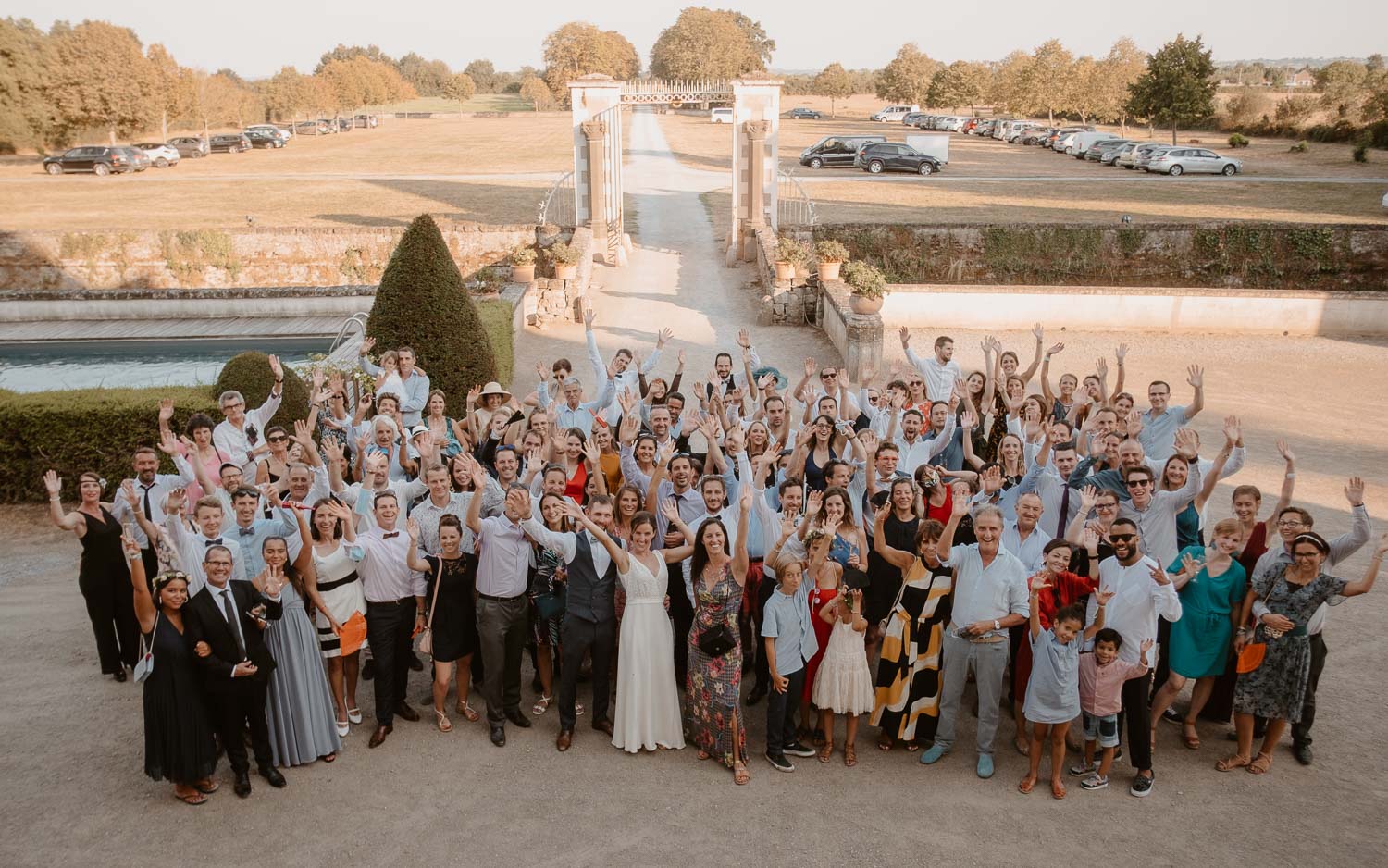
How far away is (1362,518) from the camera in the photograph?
6.00 m

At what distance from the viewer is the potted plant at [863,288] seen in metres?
16.6

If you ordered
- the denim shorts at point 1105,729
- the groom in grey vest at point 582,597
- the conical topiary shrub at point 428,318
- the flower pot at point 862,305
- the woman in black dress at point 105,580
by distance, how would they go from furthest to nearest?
the flower pot at point 862,305 → the conical topiary shrub at point 428,318 → the woman in black dress at point 105,580 → the groom in grey vest at point 582,597 → the denim shorts at point 1105,729

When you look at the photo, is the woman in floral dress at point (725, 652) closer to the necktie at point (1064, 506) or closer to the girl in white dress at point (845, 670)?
the girl in white dress at point (845, 670)

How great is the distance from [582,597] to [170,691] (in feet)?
7.79

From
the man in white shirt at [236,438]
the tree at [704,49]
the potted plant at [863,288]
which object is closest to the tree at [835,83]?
the tree at [704,49]

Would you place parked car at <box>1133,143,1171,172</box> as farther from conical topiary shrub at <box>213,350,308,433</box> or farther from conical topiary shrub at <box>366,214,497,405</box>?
conical topiary shrub at <box>213,350,308,433</box>

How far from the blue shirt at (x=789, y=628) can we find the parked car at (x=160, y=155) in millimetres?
Result: 48865

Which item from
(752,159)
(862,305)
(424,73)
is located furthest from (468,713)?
(424,73)

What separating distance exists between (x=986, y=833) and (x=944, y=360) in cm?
599

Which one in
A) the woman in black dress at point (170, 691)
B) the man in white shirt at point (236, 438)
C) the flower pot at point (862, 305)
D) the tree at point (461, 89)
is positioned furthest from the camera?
the tree at point (461, 89)

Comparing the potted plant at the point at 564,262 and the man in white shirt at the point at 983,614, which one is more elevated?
the potted plant at the point at 564,262

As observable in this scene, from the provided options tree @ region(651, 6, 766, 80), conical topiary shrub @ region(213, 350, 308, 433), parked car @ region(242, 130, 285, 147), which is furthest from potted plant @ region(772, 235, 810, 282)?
tree @ region(651, 6, 766, 80)

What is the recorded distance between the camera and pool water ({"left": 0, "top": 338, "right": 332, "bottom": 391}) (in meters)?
17.9

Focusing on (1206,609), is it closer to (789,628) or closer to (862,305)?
(789,628)
